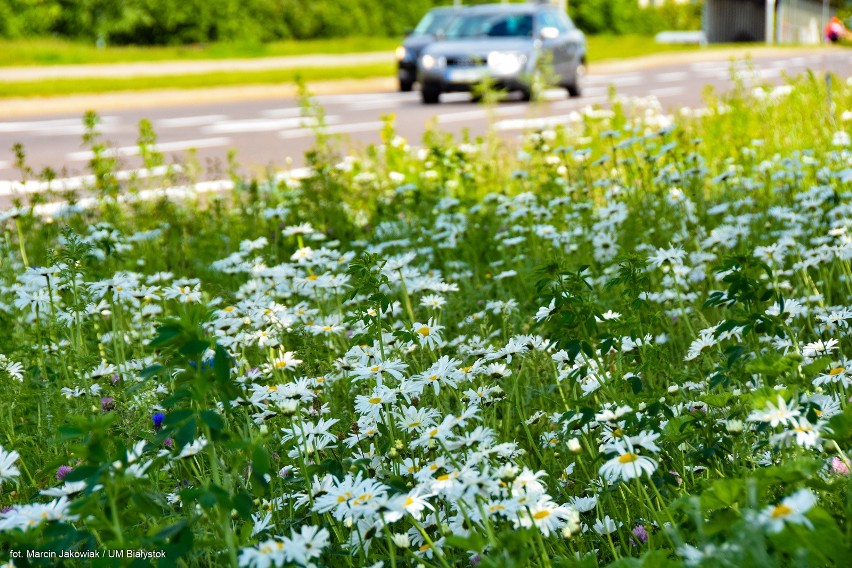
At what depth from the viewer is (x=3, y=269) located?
14.7 feet

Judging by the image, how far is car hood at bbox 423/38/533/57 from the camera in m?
16.0

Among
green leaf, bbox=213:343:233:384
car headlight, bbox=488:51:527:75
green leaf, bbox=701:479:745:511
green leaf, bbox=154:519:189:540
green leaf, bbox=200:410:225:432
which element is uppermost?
green leaf, bbox=213:343:233:384

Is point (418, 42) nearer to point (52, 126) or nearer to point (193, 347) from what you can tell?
point (52, 126)

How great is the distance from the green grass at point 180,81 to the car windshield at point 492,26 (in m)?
2.76

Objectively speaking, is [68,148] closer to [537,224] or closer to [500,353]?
[537,224]

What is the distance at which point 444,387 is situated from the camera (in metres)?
3.04

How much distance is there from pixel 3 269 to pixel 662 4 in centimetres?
5091

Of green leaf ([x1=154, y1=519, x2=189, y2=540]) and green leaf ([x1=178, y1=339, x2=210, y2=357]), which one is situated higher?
green leaf ([x1=178, y1=339, x2=210, y2=357])

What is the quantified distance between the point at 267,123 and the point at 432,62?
126 inches

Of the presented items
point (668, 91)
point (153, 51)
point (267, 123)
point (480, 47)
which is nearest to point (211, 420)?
point (267, 123)

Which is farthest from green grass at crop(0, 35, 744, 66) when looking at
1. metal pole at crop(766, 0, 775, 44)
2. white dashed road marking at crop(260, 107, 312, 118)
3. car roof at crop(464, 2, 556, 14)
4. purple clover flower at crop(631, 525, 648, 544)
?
purple clover flower at crop(631, 525, 648, 544)

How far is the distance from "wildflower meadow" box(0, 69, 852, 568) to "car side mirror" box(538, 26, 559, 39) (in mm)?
11156

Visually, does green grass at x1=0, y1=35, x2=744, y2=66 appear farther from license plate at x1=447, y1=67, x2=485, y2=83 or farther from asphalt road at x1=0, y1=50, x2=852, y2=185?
license plate at x1=447, y1=67, x2=485, y2=83

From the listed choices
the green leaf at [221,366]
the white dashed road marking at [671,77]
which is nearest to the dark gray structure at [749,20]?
the white dashed road marking at [671,77]
